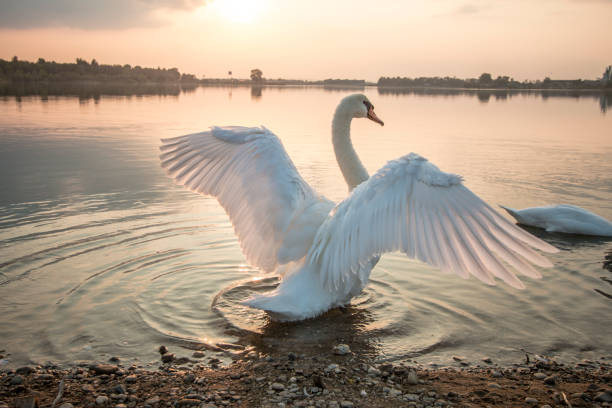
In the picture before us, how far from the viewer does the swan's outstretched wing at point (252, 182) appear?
526 centimetres

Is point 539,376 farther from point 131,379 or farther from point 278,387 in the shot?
point 131,379

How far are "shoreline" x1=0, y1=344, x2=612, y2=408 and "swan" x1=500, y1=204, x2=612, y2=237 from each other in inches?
153

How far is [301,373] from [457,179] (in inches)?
76.9

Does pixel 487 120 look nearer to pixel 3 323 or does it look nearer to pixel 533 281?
pixel 533 281

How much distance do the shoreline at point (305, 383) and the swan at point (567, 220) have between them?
3.89 m

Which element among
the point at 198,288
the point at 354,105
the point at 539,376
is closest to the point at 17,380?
the point at 198,288

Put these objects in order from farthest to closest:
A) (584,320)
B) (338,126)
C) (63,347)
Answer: (338,126) → (584,320) → (63,347)

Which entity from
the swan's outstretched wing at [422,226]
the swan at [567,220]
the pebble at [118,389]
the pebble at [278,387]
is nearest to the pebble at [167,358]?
the pebble at [118,389]

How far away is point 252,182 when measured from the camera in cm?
544

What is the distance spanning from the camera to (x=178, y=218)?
337 inches

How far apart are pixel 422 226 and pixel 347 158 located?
233 cm

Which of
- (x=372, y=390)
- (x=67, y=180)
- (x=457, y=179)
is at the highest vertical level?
(x=457, y=179)

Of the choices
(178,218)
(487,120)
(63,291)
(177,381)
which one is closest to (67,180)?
(178,218)

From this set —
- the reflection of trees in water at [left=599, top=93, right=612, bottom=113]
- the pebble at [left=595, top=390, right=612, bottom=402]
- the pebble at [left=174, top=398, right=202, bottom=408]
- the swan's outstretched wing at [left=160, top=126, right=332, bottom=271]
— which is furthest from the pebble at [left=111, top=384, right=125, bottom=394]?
the reflection of trees in water at [left=599, top=93, right=612, bottom=113]
